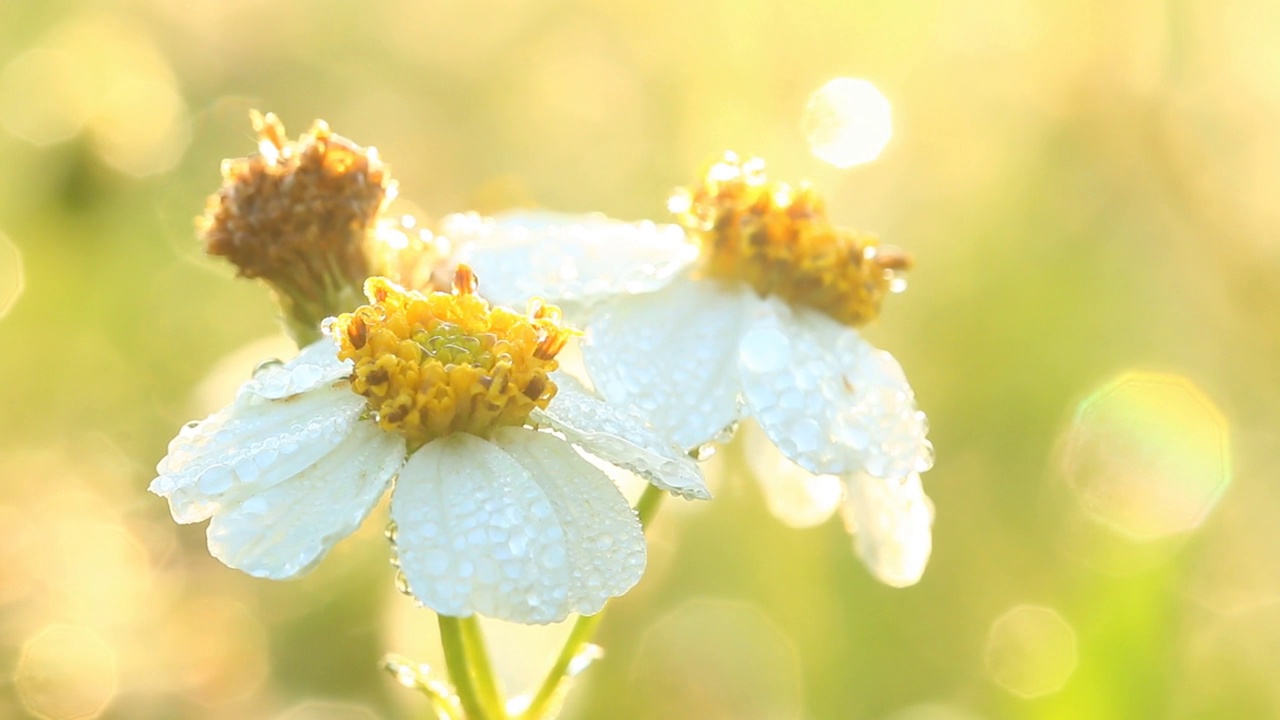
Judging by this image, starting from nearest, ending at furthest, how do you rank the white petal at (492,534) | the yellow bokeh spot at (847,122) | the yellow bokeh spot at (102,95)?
the white petal at (492,534) < the yellow bokeh spot at (102,95) < the yellow bokeh spot at (847,122)

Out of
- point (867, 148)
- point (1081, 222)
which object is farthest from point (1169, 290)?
point (867, 148)

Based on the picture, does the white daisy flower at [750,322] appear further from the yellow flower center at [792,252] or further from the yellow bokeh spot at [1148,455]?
the yellow bokeh spot at [1148,455]

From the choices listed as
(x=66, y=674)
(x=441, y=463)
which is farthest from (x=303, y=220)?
(x=66, y=674)

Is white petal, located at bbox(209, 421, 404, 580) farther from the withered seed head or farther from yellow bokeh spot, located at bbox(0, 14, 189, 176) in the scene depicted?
yellow bokeh spot, located at bbox(0, 14, 189, 176)

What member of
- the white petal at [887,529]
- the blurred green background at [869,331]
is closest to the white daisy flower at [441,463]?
the white petal at [887,529]

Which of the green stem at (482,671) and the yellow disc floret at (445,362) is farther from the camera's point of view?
the green stem at (482,671)

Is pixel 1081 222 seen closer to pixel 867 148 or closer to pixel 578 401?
pixel 867 148
